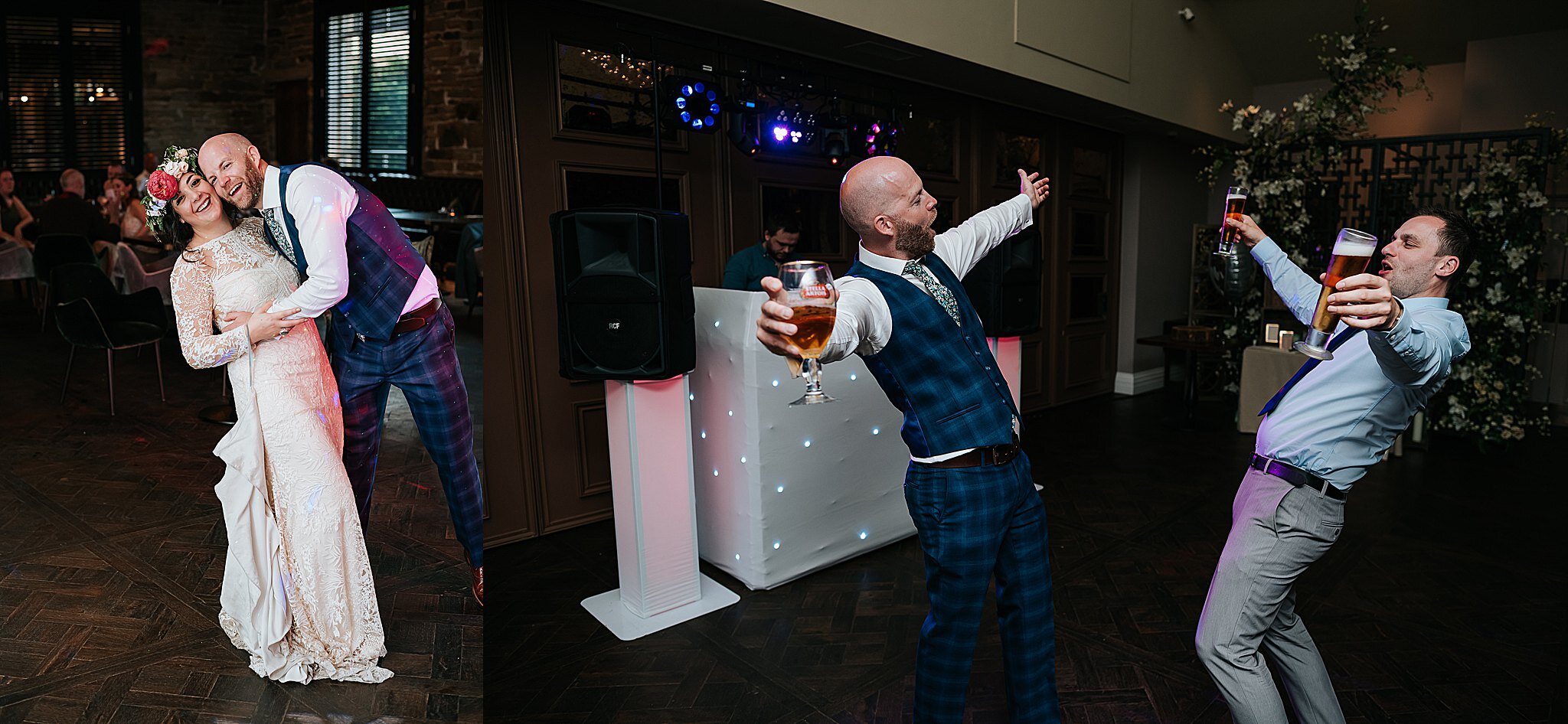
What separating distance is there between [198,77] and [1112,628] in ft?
11.2

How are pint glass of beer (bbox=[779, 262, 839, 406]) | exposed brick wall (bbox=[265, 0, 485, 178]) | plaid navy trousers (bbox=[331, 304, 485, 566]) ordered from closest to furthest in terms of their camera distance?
1. pint glass of beer (bbox=[779, 262, 839, 406])
2. exposed brick wall (bbox=[265, 0, 485, 178])
3. plaid navy trousers (bbox=[331, 304, 485, 566])

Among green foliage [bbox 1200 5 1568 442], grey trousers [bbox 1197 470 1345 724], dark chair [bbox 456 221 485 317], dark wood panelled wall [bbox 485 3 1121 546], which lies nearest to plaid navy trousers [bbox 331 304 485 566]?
dark chair [bbox 456 221 485 317]

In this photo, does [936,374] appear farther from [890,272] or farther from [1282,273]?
[1282,273]

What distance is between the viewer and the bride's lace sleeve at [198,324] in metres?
2.38

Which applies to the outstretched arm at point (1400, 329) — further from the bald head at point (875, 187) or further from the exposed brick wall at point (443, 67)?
the exposed brick wall at point (443, 67)

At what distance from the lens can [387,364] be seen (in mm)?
2764

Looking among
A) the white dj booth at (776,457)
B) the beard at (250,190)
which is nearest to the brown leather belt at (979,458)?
the white dj booth at (776,457)

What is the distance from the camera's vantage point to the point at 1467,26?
726cm

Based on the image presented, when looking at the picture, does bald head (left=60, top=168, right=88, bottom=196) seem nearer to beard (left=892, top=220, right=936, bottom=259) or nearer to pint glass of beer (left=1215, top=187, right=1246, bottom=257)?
beard (left=892, top=220, right=936, bottom=259)

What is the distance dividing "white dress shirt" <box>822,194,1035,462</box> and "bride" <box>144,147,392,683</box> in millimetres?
1555

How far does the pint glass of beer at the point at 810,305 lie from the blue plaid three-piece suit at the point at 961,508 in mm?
404

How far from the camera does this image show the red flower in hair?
7.20 ft

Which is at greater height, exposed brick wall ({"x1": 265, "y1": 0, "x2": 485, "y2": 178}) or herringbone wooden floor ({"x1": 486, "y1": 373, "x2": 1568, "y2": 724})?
exposed brick wall ({"x1": 265, "y1": 0, "x2": 485, "y2": 178})

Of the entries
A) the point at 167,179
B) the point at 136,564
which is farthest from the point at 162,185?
the point at 136,564
